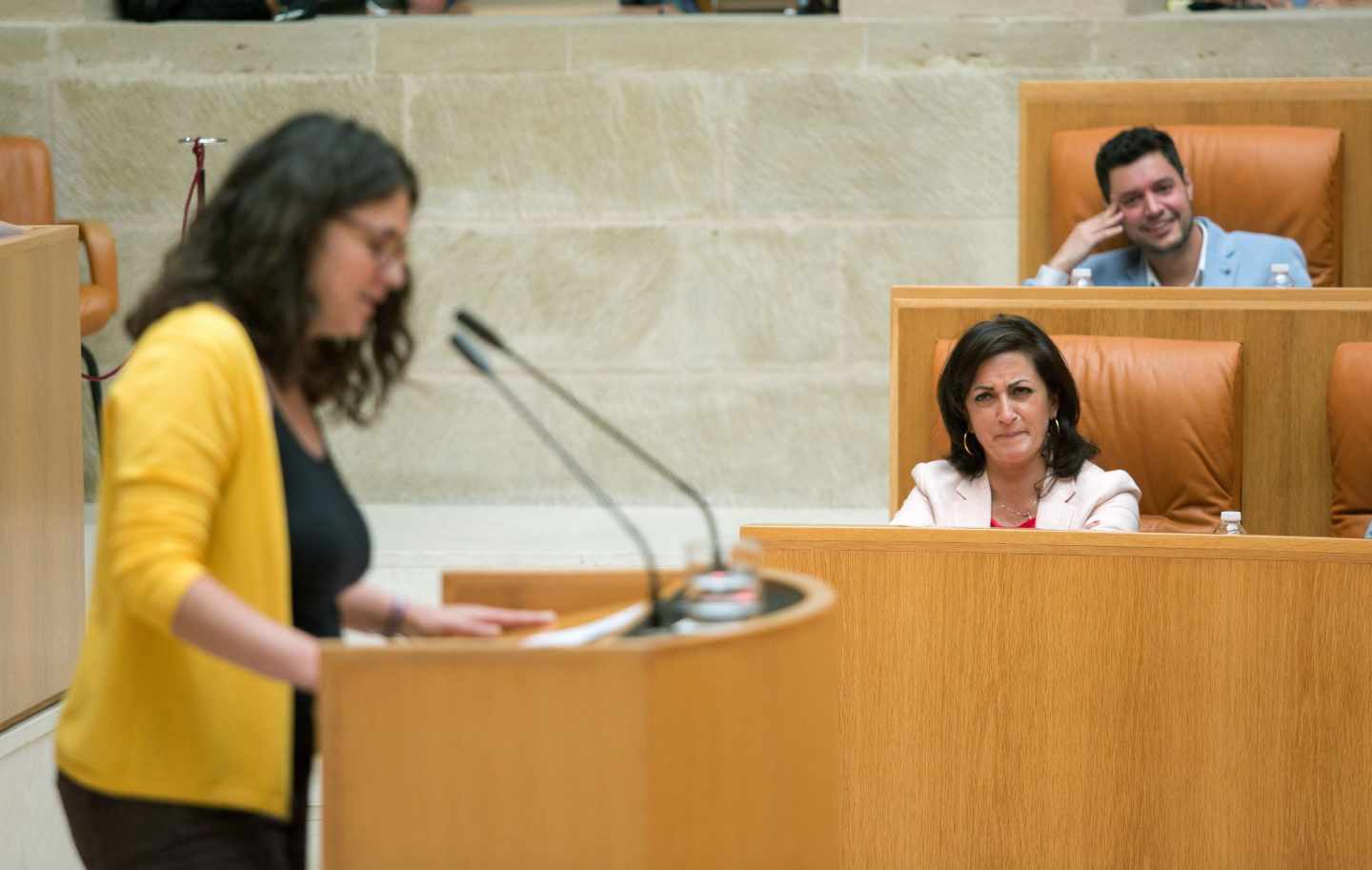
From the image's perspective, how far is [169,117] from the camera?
513 cm

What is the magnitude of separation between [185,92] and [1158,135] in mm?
2612

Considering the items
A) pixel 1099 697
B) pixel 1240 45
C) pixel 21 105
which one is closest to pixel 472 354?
pixel 1099 697

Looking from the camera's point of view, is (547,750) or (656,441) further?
(656,441)

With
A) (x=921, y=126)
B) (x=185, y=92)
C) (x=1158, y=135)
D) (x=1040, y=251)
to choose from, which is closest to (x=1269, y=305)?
(x=1158, y=135)

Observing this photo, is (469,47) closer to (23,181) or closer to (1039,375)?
(23,181)

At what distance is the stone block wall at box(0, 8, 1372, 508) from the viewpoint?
16.5 feet

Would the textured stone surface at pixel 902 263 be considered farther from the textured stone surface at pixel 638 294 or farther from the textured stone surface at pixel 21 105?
the textured stone surface at pixel 21 105

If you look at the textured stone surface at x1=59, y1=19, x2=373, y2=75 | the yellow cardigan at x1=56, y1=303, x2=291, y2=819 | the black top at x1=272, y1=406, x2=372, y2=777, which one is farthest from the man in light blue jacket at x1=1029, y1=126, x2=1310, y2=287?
the yellow cardigan at x1=56, y1=303, x2=291, y2=819

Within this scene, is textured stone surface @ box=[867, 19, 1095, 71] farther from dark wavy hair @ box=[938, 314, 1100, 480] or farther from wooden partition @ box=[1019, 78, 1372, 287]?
dark wavy hair @ box=[938, 314, 1100, 480]

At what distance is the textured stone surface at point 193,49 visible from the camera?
5.12 metres

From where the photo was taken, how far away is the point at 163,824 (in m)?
1.45

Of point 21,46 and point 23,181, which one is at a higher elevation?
point 21,46

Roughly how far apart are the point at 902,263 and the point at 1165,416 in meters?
1.88

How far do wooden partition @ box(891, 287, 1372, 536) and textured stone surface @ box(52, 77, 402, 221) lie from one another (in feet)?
7.44
